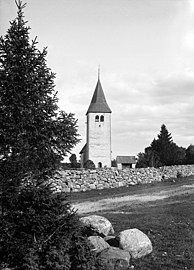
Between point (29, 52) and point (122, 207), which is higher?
point (29, 52)

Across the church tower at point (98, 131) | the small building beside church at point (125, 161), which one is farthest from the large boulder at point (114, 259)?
the small building beside church at point (125, 161)

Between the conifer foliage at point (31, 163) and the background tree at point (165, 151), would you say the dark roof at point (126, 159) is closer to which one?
the background tree at point (165, 151)

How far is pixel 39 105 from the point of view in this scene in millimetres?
6551

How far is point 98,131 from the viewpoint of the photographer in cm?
4988

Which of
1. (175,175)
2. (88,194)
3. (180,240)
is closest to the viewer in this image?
(180,240)

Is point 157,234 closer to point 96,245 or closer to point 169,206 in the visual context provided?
point 96,245

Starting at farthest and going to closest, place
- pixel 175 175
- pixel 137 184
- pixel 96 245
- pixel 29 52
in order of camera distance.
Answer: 1. pixel 175 175
2. pixel 137 184
3. pixel 96 245
4. pixel 29 52

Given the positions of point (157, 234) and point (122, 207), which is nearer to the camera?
point (157, 234)

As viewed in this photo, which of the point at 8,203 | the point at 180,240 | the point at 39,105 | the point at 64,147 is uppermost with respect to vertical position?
the point at 39,105

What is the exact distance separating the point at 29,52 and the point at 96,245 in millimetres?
4147

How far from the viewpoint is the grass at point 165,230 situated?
7.19 metres

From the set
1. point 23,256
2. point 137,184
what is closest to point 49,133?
point 23,256

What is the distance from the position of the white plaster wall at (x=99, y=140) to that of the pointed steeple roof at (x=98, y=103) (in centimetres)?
58

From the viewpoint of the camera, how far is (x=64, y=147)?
677 cm
